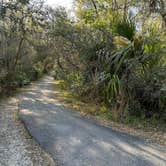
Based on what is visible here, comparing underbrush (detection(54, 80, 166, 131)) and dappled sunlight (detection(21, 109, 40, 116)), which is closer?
underbrush (detection(54, 80, 166, 131))

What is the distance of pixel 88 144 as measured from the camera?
19.7 ft

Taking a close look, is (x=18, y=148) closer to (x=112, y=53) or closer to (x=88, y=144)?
(x=88, y=144)

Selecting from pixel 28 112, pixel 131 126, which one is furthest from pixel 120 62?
pixel 28 112

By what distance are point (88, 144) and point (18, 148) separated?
63.7 inches

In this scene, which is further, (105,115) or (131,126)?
(105,115)

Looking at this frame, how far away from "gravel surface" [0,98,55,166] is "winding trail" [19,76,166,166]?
0.62 feet

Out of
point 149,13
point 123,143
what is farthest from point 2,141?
point 149,13

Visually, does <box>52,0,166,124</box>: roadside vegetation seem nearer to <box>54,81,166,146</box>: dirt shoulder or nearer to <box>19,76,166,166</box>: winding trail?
<box>54,81,166,146</box>: dirt shoulder

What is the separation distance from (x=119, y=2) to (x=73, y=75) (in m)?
6.15

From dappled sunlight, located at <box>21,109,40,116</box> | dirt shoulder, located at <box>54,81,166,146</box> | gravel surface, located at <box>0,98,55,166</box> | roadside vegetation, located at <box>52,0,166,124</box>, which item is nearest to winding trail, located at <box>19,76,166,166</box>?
gravel surface, located at <box>0,98,55,166</box>

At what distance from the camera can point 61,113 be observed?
974 centimetres

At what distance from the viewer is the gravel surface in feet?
16.6

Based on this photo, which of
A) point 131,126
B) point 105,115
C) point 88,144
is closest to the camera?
point 88,144

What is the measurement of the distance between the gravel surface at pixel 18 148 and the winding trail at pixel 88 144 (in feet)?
0.62
